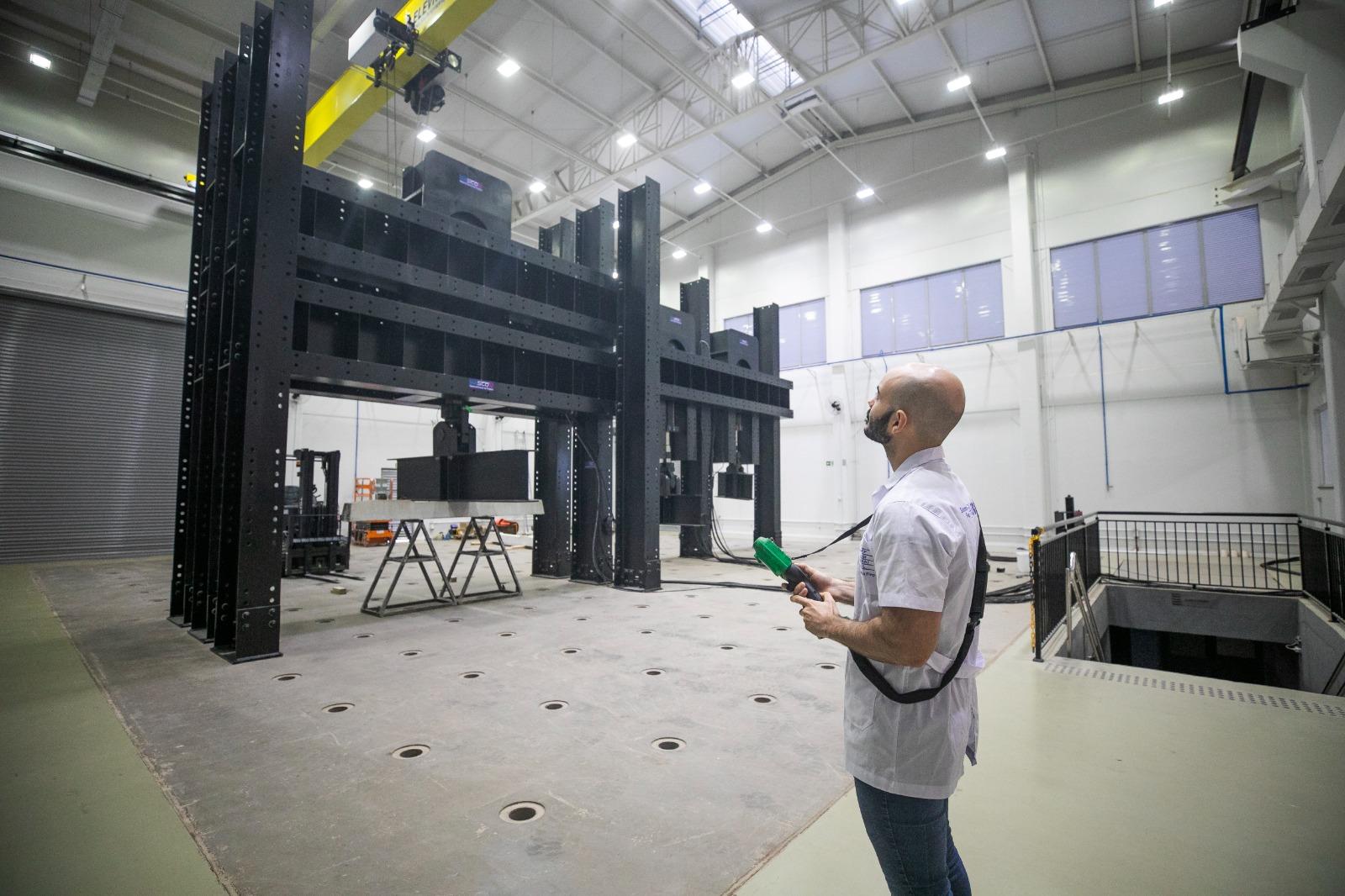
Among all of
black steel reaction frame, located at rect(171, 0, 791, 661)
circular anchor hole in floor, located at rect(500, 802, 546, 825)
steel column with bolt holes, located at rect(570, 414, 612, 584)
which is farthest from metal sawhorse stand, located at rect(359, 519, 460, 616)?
circular anchor hole in floor, located at rect(500, 802, 546, 825)

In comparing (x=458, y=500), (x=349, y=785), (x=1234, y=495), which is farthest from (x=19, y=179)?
(x=1234, y=495)

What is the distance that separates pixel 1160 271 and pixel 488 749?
559 inches

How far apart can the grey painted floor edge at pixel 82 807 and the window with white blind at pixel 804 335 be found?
1415 cm

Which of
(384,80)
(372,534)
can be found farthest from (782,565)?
(372,534)

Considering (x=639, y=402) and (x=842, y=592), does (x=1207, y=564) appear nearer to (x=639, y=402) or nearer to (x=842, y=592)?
(x=639, y=402)

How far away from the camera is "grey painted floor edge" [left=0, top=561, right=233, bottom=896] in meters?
1.71

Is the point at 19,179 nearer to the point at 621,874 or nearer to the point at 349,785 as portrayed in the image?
the point at 349,785

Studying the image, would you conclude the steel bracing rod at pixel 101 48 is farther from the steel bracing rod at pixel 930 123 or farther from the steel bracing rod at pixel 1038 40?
the steel bracing rod at pixel 1038 40

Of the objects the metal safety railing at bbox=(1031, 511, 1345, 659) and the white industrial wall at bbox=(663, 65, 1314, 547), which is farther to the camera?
the white industrial wall at bbox=(663, 65, 1314, 547)

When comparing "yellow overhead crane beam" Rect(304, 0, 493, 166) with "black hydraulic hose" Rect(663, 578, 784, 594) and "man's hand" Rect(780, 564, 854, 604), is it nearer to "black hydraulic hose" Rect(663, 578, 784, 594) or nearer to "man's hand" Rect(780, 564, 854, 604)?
"black hydraulic hose" Rect(663, 578, 784, 594)

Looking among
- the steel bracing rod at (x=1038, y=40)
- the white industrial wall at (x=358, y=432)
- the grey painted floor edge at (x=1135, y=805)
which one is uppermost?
the steel bracing rod at (x=1038, y=40)

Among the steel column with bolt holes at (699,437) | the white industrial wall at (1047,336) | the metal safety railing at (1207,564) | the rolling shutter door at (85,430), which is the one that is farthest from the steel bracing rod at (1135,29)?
the rolling shutter door at (85,430)

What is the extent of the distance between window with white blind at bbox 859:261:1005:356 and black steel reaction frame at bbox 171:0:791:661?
7.52 metres

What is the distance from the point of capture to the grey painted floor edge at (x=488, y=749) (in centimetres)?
181
